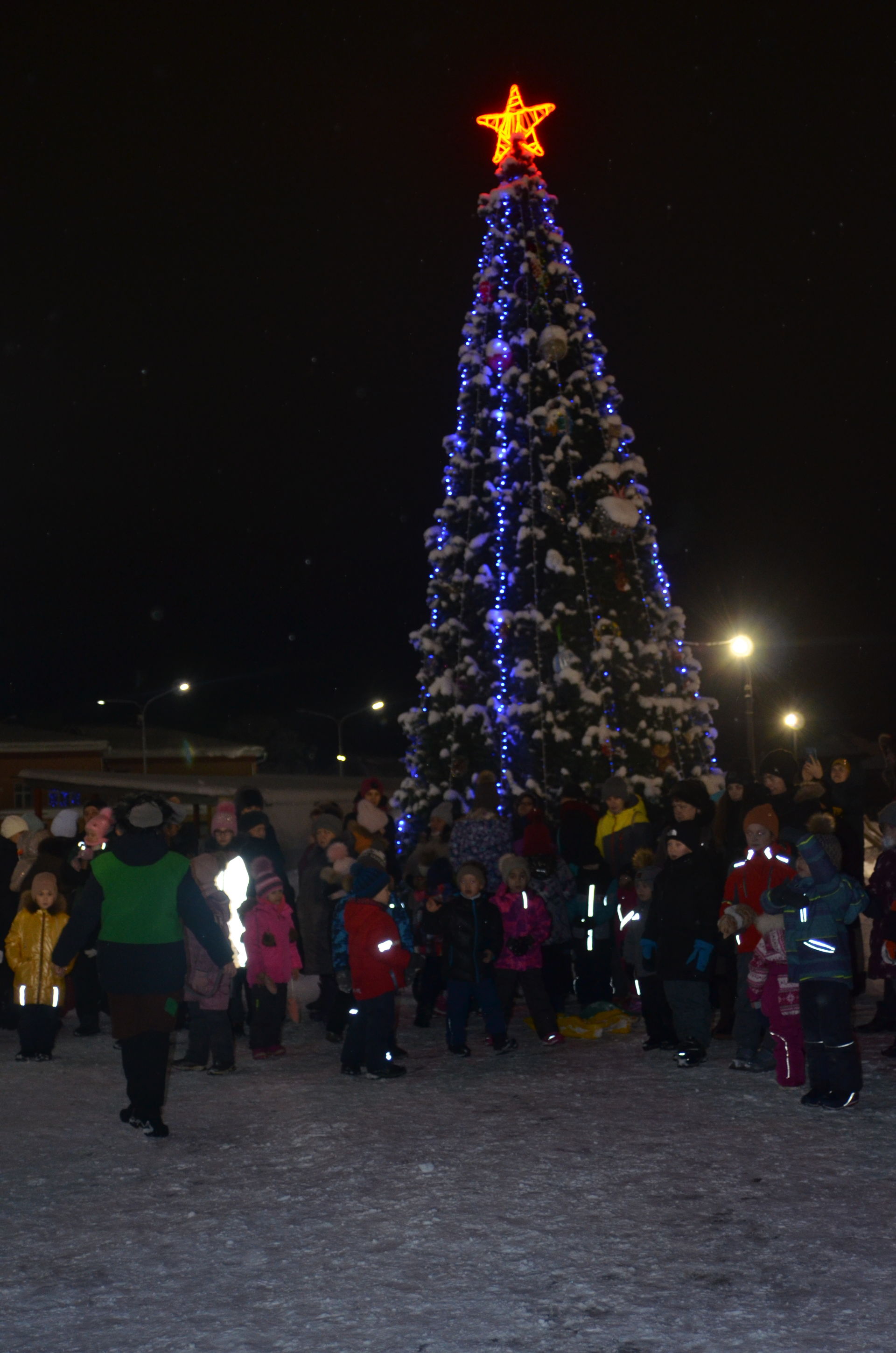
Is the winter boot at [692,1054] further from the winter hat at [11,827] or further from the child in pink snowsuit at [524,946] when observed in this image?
the winter hat at [11,827]

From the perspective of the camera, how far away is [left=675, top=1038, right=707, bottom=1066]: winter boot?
9.29 meters

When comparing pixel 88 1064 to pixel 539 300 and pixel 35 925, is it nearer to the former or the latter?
pixel 35 925

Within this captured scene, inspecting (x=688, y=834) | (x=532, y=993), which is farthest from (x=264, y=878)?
(x=688, y=834)

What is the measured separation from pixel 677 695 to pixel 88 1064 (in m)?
13.0

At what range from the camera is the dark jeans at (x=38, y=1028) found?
10.4 metres

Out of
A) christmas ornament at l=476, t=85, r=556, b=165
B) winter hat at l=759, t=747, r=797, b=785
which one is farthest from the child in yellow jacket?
christmas ornament at l=476, t=85, r=556, b=165

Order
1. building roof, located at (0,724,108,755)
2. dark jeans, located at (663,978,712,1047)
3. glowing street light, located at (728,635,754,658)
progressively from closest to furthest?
dark jeans, located at (663,978,712,1047), glowing street light, located at (728,635,754,658), building roof, located at (0,724,108,755)

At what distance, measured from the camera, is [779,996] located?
28.4 ft

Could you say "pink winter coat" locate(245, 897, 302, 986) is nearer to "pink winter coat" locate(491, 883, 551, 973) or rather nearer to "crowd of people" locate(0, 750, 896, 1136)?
"crowd of people" locate(0, 750, 896, 1136)

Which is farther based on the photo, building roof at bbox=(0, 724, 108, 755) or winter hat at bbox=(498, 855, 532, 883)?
building roof at bbox=(0, 724, 108, 755)

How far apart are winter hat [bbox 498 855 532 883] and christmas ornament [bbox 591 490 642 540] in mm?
10928

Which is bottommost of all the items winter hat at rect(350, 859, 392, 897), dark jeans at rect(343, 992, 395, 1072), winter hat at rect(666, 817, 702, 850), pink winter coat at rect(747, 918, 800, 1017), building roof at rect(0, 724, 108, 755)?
dark jeans at rect(343, 992, 395, 1072)

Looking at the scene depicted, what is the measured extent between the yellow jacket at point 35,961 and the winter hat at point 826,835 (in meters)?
5.74

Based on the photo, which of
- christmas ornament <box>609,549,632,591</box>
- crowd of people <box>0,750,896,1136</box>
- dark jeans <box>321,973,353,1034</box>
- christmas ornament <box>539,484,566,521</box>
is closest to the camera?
crowd of people <box>0,750,896,1136</box>
